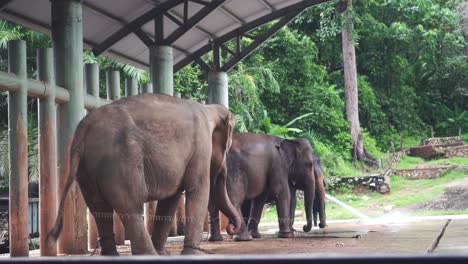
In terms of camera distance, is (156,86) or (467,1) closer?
(156,86)

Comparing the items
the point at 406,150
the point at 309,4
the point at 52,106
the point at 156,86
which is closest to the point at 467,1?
the point at 406,150

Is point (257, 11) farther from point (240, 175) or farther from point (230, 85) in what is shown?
point (230, 85)

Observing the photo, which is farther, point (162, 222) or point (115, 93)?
point (115, 93)

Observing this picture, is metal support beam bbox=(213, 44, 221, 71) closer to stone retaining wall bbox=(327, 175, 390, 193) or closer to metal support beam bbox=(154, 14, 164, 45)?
metal support beam bbox=(154, 14, 164, 45)

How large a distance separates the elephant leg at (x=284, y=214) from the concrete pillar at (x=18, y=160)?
484 cm

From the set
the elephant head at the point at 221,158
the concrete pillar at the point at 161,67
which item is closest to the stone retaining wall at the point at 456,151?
the concrete pillar at the point at 161,67

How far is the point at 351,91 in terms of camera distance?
29688 mm

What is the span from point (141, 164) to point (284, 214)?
5.54m

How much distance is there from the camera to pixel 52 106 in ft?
25.4

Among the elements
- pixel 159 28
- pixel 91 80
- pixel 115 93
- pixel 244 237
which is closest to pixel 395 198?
pixel 159 28

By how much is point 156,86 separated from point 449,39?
24935mm

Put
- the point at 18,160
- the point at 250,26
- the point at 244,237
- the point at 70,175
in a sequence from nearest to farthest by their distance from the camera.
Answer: the point at 70,175, the point at 18,160, the point at 244,237, the point at 250,26

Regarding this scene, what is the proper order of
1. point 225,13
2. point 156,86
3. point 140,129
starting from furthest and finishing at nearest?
1. point 225,13
2. point 156,86
3. point 140,129

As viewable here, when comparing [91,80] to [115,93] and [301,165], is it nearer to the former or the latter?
[115,93]
